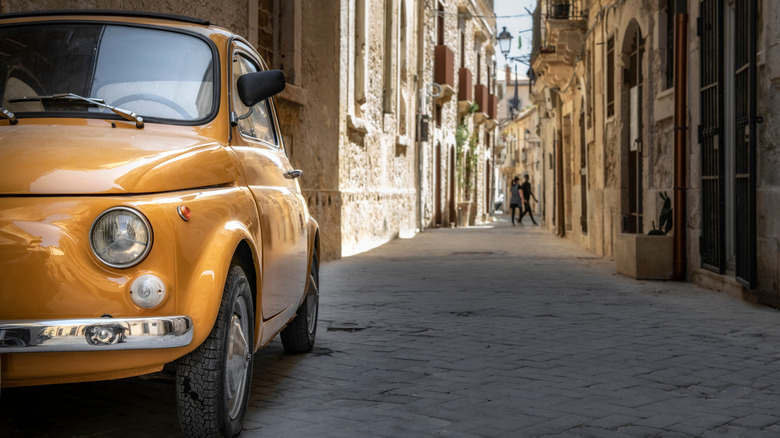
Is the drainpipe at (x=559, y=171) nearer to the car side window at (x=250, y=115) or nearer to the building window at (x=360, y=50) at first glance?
the building window at (x=360, y=50)

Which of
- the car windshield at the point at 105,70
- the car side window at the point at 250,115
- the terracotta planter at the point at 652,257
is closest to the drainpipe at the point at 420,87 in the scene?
the terracotta planter at the point at 652,257

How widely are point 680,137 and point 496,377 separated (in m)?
6.50

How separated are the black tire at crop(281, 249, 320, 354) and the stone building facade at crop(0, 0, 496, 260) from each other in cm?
287

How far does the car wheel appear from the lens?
3518mm

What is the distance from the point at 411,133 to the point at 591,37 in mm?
7534

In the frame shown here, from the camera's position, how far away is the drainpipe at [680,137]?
1083 cm

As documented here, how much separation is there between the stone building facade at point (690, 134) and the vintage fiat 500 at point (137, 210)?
5.22 m

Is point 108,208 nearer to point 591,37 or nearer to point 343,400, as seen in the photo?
point 343,400

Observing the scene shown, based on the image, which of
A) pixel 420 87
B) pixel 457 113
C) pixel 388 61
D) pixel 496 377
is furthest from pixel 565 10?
pixel 496 377

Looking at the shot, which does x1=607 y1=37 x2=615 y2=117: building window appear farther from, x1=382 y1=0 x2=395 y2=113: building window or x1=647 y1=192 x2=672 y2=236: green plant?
x1=382 y1=0 x2=395 y2=113: building window

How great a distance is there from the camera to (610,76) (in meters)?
16.0

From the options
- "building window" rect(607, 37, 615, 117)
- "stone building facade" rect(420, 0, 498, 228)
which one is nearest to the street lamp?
"stone building facade" rect(420, 0, 498, 228)

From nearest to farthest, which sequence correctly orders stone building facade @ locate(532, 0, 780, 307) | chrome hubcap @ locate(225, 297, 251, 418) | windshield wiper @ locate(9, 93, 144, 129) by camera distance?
1. chrome hubcap @ locate(225, 297, 251, 418)
2. windshield wiper @ locate(9, 93, 144, 129)
3. stone building facade @ locate(532, 0, 780, 307)

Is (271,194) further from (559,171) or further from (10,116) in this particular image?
(559,171)
